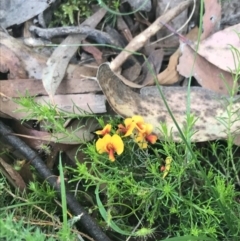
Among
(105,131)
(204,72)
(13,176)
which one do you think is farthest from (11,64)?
(204,72)

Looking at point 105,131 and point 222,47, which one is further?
point 222,47

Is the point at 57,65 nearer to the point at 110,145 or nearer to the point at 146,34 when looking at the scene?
the point at 146,34

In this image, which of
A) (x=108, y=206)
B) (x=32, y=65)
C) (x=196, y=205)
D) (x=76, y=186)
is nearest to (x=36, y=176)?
(x=76, y=186)

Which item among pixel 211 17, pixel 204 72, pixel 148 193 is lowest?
pixel 148 193

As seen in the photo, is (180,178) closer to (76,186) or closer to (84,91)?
(76,186)

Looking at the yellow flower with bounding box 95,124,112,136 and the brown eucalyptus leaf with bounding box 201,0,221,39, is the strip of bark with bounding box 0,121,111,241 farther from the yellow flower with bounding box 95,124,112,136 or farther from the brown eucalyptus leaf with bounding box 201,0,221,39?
the brown eucalyptus leaf with bounding box 201,0,221,39

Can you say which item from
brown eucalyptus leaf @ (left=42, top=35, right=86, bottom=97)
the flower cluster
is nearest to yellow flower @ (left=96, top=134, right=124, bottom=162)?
the flower cluster
